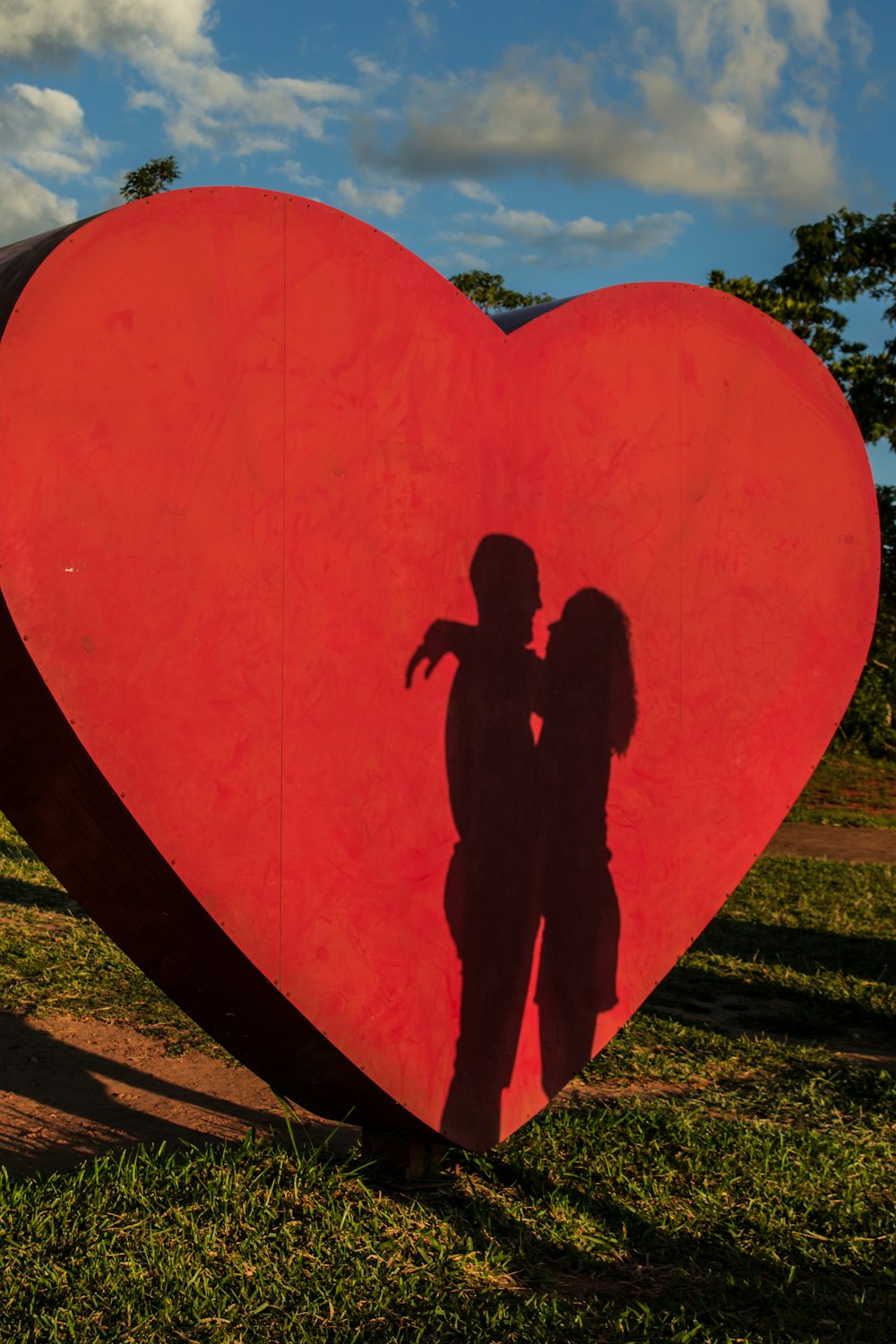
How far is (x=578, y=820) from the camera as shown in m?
4.02

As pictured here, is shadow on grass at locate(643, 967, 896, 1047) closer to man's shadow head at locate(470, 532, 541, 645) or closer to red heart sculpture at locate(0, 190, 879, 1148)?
red heart sculpture at locate(0, 190, 879, 1148)

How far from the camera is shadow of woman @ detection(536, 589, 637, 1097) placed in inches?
155

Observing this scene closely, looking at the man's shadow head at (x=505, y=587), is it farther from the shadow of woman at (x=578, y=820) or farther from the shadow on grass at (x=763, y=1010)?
the shadow on grass at (x=763, y=1010)

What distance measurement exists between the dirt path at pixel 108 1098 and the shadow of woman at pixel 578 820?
76 centimetres

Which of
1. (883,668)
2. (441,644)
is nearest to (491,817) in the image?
(441,644)

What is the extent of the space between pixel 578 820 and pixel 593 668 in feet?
1.53

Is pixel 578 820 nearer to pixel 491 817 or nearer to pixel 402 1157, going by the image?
pixel 491 817

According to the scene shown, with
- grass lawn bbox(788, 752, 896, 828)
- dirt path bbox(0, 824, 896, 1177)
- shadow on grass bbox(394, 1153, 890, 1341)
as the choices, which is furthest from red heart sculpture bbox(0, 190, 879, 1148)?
grass lawn bbox(788, 752, 896, 828)

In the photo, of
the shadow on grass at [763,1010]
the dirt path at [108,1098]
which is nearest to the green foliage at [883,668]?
the shadow on grass at [763,1010]

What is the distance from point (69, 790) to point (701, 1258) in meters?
2.12

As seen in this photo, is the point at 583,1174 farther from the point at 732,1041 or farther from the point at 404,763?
the point at 732,1041

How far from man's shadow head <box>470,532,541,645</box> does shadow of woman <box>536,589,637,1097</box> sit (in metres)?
0.13

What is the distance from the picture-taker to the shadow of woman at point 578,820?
395 centimetres

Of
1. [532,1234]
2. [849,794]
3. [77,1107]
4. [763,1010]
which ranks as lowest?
[77,1107]
